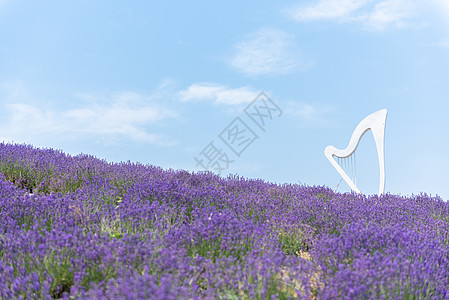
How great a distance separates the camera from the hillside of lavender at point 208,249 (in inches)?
78.0

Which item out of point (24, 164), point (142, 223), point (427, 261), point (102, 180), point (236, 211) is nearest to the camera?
point (427, 261)

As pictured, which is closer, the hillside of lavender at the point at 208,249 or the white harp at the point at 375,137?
the hillside of lavender at the point at 208,249

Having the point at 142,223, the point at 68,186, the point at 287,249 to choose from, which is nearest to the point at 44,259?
the point at 142,223

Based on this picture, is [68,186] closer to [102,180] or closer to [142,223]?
[102,180]

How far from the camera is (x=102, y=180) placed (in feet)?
14.7

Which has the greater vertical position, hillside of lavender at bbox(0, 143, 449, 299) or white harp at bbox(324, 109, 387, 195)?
white harp at bbox(324, 109, 387, 195)

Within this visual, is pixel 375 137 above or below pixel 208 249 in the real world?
above

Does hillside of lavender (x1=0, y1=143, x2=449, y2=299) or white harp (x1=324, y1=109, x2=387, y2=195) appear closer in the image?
hillside of lavender (x1=0, y1=143, x2=449, y2=299)

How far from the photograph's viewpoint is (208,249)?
255cm

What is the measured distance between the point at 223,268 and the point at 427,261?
1.25 metres

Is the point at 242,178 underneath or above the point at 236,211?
above

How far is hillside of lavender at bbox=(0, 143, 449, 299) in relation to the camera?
198 cm

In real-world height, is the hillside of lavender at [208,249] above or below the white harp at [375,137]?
below

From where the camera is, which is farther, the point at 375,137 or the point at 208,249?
the point at 375,137
